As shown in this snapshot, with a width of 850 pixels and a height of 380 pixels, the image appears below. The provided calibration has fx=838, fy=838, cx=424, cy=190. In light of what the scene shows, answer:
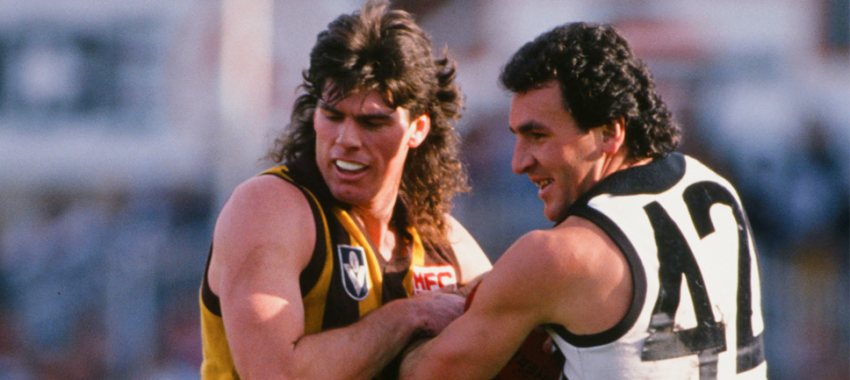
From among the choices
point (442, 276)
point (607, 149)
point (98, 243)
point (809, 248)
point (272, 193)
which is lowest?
point (98, 243)

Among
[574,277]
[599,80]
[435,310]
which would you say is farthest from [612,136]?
[435,310]

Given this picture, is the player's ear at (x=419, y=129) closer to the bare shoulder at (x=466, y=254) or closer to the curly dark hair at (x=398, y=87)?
the curly dark hair at (x=398, y=87)

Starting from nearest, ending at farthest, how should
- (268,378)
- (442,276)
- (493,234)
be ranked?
(268,378)
(442,276)
(493,234)

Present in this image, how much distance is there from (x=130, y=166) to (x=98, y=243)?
784 mm

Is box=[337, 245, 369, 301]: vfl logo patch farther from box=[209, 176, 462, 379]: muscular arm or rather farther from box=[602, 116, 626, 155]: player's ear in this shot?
box=[602, 116, 626, 155]: player's ear

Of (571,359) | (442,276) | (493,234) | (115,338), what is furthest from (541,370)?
(115,338)

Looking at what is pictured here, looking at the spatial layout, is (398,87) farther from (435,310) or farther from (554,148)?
(435,310)

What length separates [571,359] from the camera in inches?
108

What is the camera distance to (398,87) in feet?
11.8

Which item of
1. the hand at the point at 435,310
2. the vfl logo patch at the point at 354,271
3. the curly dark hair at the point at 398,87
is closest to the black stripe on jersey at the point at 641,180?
the hand at the point at 435,310

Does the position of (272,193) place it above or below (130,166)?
above

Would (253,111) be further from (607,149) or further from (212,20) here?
(607,149)

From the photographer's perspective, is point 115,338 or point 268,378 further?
point 115,338

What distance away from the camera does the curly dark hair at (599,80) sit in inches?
119
